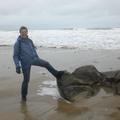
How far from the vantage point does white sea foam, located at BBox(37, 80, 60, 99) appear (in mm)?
6133

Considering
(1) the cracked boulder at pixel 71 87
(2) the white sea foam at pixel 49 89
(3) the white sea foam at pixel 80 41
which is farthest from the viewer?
(3) the white sea foam at pixel 80 41

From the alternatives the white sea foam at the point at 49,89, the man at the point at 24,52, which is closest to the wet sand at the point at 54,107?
the white sea foam at the point at 49,89

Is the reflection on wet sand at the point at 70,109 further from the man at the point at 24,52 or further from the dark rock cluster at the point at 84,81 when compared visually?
the man at the point at 24,52

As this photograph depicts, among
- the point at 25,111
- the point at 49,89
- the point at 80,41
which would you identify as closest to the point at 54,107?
the point at 25,111

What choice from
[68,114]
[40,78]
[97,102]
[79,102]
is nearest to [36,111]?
[68,114]

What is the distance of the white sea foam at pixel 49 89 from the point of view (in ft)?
20.1

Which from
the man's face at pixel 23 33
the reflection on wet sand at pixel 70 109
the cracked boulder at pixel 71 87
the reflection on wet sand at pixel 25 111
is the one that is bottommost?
the reflection on wet sand at pixel 25 111

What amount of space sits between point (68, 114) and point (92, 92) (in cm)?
143

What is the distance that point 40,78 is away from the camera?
7984mm

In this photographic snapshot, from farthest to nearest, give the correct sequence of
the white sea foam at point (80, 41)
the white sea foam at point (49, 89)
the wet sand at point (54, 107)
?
the white sea foam at point (80, 41) < the white sea foam at point (49, 89) < the wet sand at point (54, 107)

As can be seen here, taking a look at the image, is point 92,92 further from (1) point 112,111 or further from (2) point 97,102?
(1) point 112,111

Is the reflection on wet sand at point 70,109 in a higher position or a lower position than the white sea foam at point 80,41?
lower

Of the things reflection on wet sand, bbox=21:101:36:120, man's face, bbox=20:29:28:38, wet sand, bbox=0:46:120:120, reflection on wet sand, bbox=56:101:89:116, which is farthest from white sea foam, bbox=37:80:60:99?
man's face, bbox=20:29:28:38

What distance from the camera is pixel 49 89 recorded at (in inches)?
261
